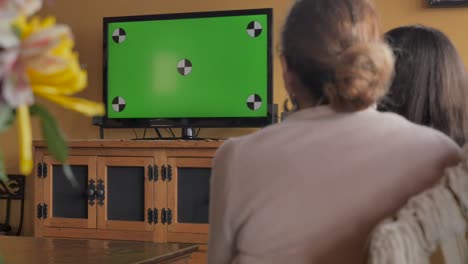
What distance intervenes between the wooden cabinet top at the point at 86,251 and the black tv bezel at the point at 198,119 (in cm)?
172

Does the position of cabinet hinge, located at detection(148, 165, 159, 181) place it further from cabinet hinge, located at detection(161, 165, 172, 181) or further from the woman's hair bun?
the woman's hair bun

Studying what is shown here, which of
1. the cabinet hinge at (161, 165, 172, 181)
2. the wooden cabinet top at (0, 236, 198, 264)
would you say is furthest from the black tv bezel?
the wooden cabinet top at (0, 236, 198, 264)

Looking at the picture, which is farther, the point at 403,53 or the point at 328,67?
the point at 403,53

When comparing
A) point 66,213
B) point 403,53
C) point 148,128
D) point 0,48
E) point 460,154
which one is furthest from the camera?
point 148,128

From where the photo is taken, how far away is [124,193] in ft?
11.7

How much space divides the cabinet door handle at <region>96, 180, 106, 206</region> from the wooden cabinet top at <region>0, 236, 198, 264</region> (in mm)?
1580

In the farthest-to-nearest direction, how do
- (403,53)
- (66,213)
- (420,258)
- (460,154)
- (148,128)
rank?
1. (148,128)
2. (66,213)
3. (403,53)
4. (460,154)
5. (420,258)

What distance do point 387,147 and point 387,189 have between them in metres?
0.07

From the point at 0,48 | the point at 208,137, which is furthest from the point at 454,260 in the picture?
the point at 208,137

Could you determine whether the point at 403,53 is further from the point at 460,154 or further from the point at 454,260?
the point at 454,260

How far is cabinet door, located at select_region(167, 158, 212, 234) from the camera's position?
Answer: 3.44 metres

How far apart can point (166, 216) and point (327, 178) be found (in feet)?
7.84

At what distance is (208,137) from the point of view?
389 centimetres

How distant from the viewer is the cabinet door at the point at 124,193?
351 centimetres
